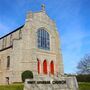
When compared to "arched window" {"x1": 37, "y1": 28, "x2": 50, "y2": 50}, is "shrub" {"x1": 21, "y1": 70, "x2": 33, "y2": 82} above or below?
below

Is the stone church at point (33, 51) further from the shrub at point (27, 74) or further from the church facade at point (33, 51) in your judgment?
the shrub at point (27, 74)

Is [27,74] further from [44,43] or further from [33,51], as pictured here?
[44,43]

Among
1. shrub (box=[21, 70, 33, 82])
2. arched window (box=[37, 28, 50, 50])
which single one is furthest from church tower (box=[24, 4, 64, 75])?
shrub (box=[21, 70, 33, 82])

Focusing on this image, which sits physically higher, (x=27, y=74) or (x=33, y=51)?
(x=33, y=51)

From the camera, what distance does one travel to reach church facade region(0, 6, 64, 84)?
38656mm

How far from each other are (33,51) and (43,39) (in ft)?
17.4

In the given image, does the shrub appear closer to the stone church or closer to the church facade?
the stone church

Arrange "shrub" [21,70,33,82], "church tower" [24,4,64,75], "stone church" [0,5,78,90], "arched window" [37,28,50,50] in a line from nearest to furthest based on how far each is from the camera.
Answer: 1. "shrub" [21,70,33,82]
2. "stone church" [0,5,78,90]
3. "church tower" [24,4,64,75]
4. "arched window" [37,28,50,50]

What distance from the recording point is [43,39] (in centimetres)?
4412

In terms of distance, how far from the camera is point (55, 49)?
45969mm

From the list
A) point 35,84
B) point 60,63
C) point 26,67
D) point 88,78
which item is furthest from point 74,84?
point 60,63

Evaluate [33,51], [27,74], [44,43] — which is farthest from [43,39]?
[27,74]

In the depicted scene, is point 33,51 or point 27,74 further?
point 33,51

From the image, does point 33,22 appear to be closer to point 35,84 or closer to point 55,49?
point 55,49
